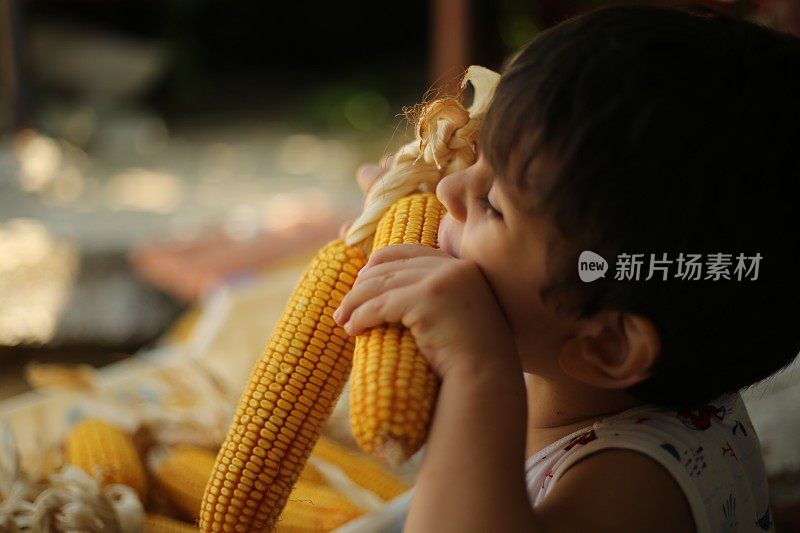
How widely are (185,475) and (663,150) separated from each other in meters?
0.82

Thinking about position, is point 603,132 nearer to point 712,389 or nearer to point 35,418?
point 712,389

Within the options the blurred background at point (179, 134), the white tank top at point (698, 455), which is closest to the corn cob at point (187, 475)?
the white tank top at point (698, 455)

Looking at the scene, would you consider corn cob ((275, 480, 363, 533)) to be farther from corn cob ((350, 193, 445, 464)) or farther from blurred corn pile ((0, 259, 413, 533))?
corn cob ((350, 193, 445, 464))

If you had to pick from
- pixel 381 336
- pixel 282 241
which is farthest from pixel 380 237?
pixel 282 241

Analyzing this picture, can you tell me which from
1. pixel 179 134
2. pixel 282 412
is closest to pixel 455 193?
pixel 282 412

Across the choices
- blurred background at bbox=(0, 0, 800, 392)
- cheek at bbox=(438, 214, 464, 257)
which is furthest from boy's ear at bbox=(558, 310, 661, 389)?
blurred background at bbox=(0, 0, 800, 392)

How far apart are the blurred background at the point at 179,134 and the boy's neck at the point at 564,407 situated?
1159 mm

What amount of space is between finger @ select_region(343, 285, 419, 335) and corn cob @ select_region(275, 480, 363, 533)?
26 centimetres

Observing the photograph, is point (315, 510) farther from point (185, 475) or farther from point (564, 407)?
point (564, 407)

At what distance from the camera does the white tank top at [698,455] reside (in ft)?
2.64

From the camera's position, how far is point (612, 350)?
2.56ft

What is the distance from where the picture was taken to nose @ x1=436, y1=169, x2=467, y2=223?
791mm

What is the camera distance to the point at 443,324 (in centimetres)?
72

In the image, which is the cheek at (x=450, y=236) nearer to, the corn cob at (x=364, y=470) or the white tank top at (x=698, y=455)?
the white tank top at (x=698, y=455)
